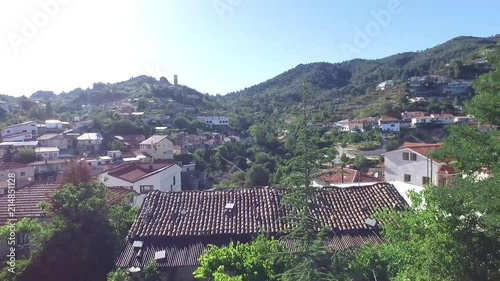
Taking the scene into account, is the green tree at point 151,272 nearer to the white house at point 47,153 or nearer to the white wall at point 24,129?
the white house at point 47,153

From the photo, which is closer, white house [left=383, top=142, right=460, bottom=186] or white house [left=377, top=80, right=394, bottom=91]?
white house [left=383, top=142, right=460, bottom=186]

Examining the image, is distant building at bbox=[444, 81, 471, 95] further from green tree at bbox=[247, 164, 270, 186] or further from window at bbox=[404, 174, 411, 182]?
window at bbox=[404, 174, 411, 182]

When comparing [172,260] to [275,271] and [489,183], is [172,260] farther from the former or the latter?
[489,183]

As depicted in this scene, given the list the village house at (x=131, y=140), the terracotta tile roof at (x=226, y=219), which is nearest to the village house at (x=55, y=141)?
the village house at (x=131, y=140)

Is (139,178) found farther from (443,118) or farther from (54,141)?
(443,118)

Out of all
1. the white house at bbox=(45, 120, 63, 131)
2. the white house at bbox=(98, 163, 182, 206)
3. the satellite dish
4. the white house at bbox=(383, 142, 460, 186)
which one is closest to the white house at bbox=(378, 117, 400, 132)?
the white house at bbox=(383, 142, 460, 186)

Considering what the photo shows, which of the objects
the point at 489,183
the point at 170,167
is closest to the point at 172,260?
the point at 489,183

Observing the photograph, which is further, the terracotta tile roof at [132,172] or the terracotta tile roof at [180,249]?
the terracotta tile roof at [132,172]
